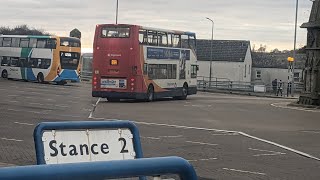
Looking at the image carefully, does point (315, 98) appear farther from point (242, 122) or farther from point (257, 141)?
point (257, 141)

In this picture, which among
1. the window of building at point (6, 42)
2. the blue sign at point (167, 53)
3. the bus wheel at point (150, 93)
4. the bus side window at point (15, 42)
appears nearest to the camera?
the blue sign at point (167, 53)

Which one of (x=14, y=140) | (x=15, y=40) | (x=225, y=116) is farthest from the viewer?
(x=15, y=40)

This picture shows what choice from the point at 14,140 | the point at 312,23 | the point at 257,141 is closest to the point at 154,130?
the point at 257,141

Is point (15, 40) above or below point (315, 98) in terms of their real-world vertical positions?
above

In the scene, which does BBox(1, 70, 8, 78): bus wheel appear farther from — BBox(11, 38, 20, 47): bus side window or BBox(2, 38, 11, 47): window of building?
BBox(11, 38, 20, 47): bus side window

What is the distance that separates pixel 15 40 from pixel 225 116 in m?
31.5

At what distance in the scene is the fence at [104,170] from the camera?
228cm

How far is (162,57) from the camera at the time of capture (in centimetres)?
3397

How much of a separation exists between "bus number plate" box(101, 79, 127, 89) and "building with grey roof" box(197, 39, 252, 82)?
56117 millimetres

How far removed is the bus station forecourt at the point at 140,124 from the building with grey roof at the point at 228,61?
40629 mm

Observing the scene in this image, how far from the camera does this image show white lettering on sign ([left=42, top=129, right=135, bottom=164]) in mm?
4602

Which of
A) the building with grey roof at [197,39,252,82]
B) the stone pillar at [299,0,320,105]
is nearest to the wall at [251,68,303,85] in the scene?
the building with grey roof at [197,39,252,82]

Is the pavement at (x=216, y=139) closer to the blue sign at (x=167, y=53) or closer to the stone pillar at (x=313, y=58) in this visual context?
the stone pillar at (x=313, y=58)

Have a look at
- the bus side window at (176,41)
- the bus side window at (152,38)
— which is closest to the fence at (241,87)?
the bus side window at (176,41)
